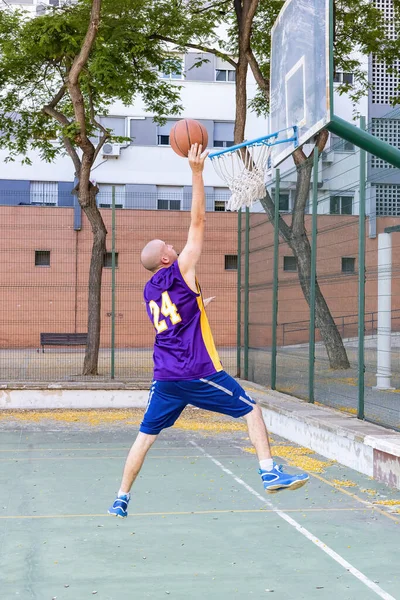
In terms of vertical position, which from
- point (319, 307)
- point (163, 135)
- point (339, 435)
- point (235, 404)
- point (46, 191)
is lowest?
point (339, 435)

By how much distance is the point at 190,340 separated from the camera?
518 centimetres

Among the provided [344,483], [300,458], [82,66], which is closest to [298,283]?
[300,458]

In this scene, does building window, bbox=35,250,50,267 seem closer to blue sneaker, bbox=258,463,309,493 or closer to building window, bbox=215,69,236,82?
blue sneaker, bbox=258,463,309,493

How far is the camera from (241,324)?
1545 cm

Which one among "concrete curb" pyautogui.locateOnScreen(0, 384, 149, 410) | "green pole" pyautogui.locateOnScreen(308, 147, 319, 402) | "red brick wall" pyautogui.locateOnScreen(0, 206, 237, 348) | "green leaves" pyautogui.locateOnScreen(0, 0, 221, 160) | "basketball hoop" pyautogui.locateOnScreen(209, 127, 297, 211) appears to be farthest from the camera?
"green leaves" pyautogui.locateOnScreen(0, 0, 221, 160)

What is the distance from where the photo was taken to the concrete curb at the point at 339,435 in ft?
25.2

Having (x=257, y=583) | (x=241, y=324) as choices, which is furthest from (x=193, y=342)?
(x=241, y=324)

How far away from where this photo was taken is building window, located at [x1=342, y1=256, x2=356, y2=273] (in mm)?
10281

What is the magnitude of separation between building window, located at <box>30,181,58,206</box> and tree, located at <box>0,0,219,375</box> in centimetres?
1185

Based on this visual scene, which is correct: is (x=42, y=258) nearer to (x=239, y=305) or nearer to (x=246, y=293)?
(x=239, y=305)

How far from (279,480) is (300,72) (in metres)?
3.91

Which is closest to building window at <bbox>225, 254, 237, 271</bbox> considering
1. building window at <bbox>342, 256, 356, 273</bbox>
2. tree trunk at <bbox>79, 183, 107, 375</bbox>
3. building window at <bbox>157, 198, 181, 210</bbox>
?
tree trunk at <bbox>79, 183, 107, 375</bbox>

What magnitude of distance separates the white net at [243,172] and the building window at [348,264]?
1.33 m

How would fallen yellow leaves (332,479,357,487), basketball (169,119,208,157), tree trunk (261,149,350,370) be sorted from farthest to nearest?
1. tree trunk (261,149,350,370)
2. fallen yellow leaves (332,479,357,487)
3. basketball (169,119,208,157)
